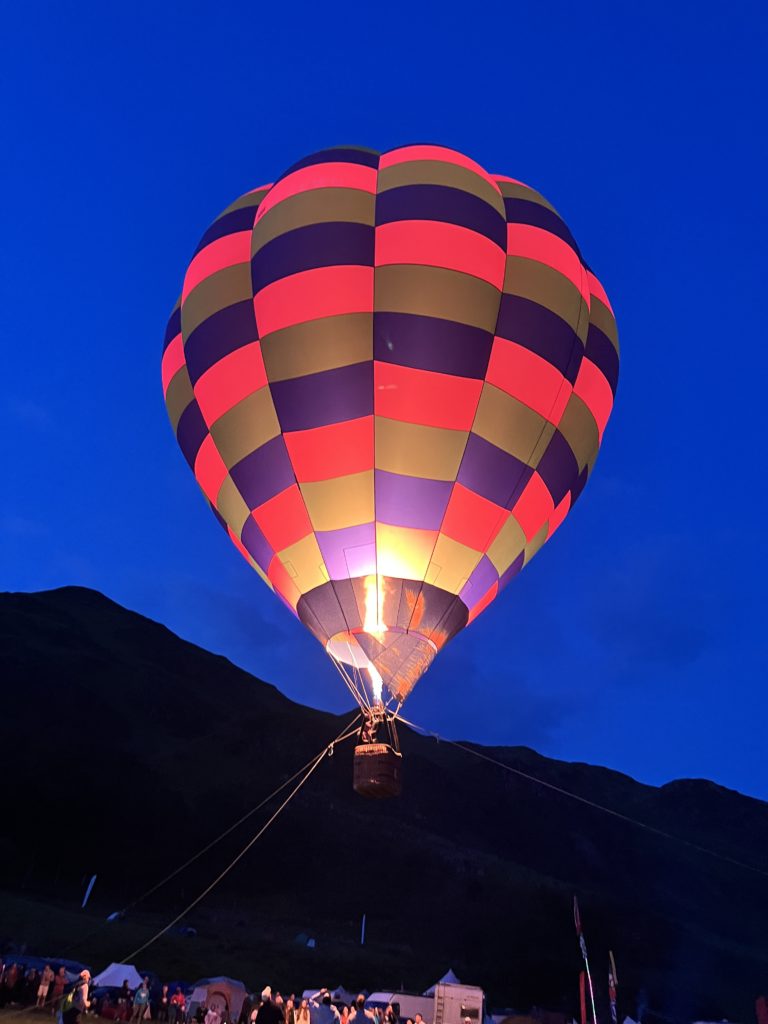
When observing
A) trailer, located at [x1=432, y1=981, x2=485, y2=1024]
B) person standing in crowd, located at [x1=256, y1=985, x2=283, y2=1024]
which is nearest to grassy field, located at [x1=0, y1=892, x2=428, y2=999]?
trailer, located at [x1=432, y1=981, x2=485, y2=1024]

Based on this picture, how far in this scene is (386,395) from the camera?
35.1 feet

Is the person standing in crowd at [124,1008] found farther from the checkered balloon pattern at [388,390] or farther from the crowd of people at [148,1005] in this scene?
the checkered balloon pattern at [388,390]

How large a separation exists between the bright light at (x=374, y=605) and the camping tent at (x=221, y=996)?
401 inches

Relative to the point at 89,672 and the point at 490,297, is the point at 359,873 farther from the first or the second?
the point at 490,297

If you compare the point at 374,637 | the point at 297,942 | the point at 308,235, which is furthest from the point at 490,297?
the point at 297,942

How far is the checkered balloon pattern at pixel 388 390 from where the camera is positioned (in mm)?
10688

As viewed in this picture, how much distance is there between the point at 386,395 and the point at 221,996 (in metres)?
13.6

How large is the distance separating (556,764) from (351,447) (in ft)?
378

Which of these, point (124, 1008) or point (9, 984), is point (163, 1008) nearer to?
point (124, 1008)

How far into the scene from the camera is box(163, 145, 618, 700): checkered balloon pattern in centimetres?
1069

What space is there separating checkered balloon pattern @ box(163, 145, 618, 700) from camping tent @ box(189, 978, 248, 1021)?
9.94 m

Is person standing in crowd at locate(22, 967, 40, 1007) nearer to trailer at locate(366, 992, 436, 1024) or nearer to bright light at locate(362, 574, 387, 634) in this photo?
trailer at locate(366, 992, 436, 1024)

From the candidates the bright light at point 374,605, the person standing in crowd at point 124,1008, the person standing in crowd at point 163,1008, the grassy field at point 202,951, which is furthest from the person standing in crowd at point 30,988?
the grassy field at point 202,951

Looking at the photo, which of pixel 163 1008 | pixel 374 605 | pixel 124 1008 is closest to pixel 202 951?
pixel 163 1008
